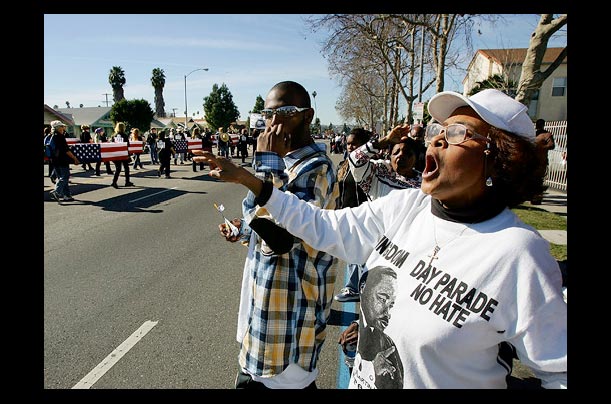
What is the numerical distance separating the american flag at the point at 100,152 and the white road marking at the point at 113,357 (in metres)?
11.6

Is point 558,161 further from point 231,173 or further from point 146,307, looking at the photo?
point 231,173

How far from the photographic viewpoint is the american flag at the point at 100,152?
13656mm

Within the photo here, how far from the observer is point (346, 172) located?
478cm

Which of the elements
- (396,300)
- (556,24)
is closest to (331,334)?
(396,300)

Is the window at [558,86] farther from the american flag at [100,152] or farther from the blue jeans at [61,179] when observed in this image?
the blue jeans at [61,179]

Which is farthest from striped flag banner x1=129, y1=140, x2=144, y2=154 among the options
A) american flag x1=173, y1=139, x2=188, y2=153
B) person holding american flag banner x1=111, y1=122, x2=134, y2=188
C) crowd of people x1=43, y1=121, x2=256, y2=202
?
american flag x1=173, y1=139, x2=188, y2=153

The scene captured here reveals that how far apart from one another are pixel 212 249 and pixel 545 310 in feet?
20.2

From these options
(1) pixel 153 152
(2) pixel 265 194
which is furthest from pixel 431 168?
(1) pixel 153 152

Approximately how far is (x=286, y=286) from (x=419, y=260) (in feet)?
2.22

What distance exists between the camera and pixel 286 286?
5.89ft

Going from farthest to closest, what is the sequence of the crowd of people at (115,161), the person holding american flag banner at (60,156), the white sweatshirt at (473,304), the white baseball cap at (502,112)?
the crowd of people at (115,161)
the person holding american flag banner at (60,156)
the white baseball cap at (502,112)
the white sweatshirt at (473,304)

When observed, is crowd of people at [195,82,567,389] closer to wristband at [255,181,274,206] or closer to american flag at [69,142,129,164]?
wristband at [255,181,274,206]

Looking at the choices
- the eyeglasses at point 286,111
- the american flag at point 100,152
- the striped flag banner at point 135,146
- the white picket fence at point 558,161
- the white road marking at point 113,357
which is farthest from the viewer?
the striped flag banner at point 135,146

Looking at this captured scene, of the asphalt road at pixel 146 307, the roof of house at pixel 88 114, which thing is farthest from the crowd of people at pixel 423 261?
the roof of house at pixel 88 114
